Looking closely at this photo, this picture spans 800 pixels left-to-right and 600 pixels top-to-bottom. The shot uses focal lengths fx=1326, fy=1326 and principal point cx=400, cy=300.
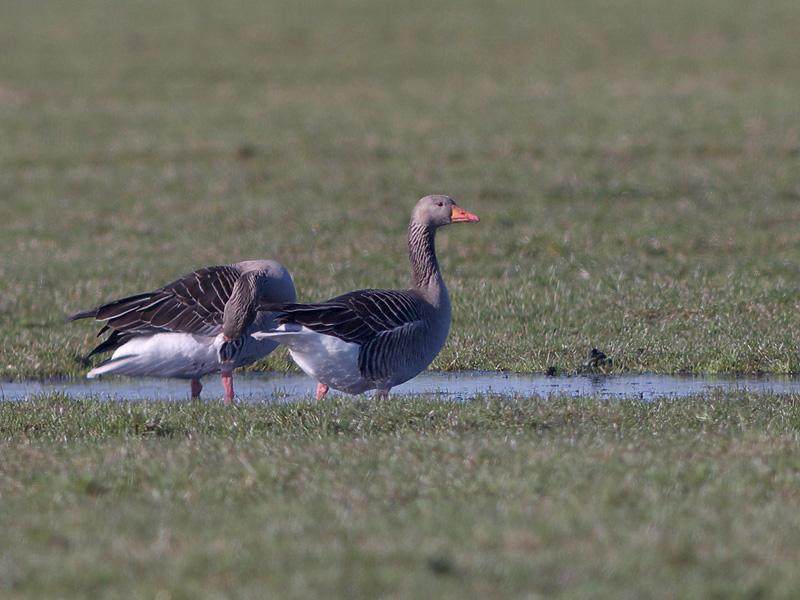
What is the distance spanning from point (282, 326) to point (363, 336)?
2.37 feet

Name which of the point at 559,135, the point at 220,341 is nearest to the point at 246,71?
the point at 559,135

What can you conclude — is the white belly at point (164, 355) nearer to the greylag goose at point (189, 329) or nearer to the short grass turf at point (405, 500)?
the greylag goose at point (189, 329)

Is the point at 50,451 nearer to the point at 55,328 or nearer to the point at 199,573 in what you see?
the point at 199,573

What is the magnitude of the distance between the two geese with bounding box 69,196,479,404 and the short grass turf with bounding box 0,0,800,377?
4.97 ft

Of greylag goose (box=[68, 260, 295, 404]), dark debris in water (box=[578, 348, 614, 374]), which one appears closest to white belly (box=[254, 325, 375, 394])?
greylag goose (box=[68, 260, 295, 404])

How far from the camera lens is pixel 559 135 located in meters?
32.0

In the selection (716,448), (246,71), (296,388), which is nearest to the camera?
(716,448)

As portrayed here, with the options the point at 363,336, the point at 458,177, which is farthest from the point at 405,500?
the point at 458,177

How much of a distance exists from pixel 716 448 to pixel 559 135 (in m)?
23.7

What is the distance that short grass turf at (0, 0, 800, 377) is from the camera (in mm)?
15328

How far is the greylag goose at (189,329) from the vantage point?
12.3 metres

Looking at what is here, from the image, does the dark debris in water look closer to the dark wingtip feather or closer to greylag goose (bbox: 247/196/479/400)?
greylag goose (bbox: 247/196/479/400)

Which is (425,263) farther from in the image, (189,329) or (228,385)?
(189,329)

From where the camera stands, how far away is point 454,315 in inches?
615
